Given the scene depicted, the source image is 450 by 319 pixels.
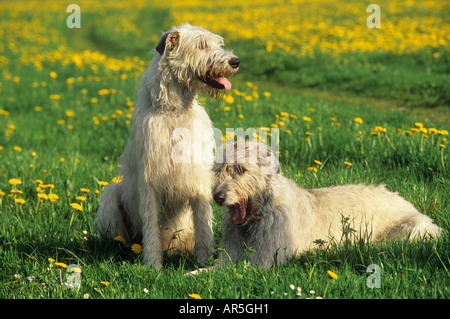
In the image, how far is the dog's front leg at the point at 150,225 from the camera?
4453 mm

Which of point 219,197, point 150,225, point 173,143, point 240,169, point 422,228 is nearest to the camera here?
point 219,197

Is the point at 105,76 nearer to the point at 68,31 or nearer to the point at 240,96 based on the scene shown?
the point at 240,96

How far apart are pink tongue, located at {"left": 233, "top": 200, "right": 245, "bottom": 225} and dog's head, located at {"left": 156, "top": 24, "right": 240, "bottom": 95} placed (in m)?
1.06

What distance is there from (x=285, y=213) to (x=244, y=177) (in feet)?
1.67

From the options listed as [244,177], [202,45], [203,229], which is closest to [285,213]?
[244,177]

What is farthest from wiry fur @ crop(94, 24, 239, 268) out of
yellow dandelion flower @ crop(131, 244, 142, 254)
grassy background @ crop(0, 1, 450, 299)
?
grassy background @ crop(0, 1, 450, 299)

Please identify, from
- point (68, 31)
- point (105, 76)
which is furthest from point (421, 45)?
point (68, 31)

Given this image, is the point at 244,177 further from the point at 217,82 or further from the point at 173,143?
the point at 217,82

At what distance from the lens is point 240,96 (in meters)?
→ 9.52

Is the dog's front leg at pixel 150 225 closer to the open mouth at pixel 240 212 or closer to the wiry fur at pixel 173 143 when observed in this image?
the wiry fur at pixel 173 143

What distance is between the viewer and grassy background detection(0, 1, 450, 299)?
3.68 meters

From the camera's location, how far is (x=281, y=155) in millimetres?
6582

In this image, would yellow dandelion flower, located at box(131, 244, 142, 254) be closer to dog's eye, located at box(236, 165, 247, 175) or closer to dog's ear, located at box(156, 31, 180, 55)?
dog's eye, located at box(236, 165, 247, 175)

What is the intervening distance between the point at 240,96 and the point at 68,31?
63.2ft
